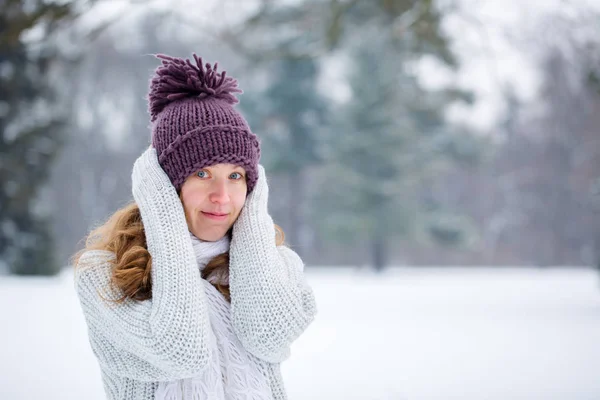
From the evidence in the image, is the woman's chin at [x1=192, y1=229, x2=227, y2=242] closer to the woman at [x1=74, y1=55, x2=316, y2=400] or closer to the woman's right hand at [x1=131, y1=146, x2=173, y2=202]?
the woman at [x1=74, y1=55, x2=316, y2=400]

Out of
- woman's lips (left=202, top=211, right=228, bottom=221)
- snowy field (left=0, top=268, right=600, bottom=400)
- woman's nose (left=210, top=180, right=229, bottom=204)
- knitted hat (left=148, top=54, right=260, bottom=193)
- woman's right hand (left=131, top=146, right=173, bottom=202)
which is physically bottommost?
snowy field (left=0, top=268, right=600, bottom=400)

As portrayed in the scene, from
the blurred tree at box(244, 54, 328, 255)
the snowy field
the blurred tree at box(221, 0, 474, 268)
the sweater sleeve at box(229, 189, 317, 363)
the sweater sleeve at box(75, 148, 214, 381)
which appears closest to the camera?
the sweater sleeve at box(75, 148, 214, 381)

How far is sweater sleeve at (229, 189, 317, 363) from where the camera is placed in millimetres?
1512

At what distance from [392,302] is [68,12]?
3.97m

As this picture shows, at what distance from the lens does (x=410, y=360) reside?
11.2ft

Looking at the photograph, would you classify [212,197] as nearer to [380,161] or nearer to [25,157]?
[25,157]

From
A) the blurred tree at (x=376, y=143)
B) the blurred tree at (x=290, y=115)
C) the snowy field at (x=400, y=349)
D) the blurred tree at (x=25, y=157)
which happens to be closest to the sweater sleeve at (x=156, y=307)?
the snowy field at (x=400, y=349)

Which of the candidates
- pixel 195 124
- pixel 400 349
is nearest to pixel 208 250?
pixel 195 124

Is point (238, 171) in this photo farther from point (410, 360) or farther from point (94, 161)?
point (94, 161)

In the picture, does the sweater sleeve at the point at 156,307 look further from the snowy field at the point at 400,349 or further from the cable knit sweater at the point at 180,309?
the snowy field at the point at 400,349

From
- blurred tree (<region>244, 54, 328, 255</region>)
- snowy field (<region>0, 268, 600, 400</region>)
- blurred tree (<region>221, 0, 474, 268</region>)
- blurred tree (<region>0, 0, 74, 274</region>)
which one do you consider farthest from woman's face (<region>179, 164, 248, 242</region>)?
blurred tree (<region>244, 54, 328, 255</region>)

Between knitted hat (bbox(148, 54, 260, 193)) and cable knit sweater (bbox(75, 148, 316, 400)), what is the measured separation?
0.07m

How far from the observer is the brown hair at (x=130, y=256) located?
1.50 meters

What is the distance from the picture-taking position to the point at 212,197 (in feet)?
5.16
